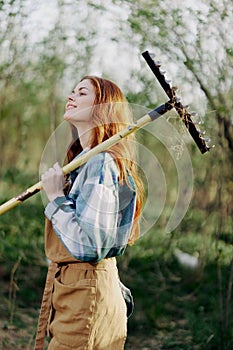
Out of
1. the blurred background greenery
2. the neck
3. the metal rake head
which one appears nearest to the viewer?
the metal rake head

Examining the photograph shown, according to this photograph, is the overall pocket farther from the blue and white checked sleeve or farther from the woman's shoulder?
the woman's shoulder

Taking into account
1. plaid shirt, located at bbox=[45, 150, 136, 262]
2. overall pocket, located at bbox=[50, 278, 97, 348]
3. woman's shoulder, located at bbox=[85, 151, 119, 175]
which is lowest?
overall pocket, located at bbox=[50, 278, 97, 348]

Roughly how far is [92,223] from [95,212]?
0.04 m

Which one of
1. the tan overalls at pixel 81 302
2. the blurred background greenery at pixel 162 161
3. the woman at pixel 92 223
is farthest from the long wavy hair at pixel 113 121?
the blurred background greenery at pixel 162 161

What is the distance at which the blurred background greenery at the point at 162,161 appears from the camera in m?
4.25

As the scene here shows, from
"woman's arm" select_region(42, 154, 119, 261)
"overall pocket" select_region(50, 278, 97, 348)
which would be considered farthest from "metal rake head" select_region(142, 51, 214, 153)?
"overall pocket" select_region(50, 278, 97, 348)

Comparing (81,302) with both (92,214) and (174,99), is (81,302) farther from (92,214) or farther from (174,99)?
(174,99)

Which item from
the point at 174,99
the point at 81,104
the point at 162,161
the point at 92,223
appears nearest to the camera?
the point at 92,223

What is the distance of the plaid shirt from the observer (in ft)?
7.17

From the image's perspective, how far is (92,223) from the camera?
2.17m

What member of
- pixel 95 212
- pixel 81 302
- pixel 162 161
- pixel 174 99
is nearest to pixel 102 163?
pixel 95 212

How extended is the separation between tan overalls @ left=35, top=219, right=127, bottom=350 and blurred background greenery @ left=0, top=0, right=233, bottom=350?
157 cm

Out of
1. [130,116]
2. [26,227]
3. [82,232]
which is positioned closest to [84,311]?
[82,232]

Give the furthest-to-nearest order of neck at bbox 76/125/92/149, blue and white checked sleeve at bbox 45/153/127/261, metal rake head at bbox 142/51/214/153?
neck at bbox 76/125/92/149
metal rake head at bbox 142/51/214/153
blue and white checked sleeve at bbox 45/153/127/261
